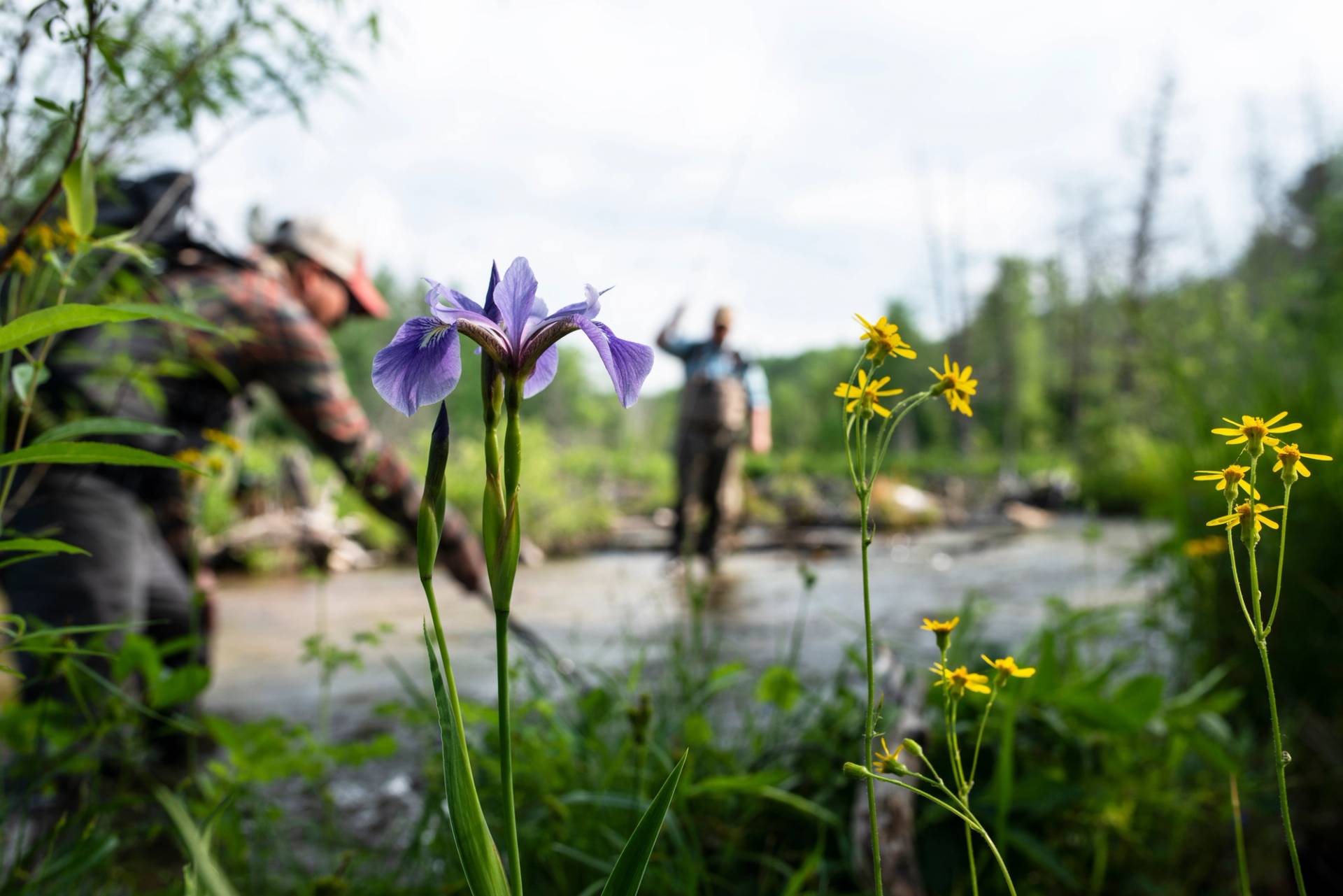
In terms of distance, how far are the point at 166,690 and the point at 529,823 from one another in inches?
26.6

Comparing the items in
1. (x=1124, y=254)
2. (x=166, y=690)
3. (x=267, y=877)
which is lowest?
(x=267, y=877)

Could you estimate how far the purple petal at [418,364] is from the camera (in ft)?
2.14

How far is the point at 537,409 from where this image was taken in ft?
172

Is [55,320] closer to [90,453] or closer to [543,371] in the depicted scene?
[90,453]

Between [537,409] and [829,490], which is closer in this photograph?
[829,490]

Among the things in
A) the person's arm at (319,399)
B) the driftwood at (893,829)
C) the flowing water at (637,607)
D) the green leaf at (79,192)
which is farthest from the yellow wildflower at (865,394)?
the person's arm at (319,399)

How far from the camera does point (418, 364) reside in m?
0.66

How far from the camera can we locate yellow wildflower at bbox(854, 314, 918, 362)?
65cm

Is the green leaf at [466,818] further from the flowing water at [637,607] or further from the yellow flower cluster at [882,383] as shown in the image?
the flowing water at [637,607]

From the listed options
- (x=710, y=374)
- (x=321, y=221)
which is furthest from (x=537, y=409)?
(x=321, y=221)

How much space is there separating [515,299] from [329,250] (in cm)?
347

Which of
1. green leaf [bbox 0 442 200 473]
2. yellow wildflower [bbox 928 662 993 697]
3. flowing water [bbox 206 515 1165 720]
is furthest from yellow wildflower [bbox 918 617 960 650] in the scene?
flowing water [bbox 206 515 1165 720]

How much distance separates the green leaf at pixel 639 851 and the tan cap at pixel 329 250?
357 centimetres

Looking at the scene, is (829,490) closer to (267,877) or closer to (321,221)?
(321,221)
